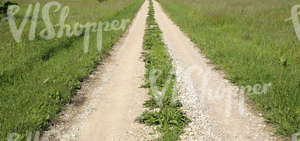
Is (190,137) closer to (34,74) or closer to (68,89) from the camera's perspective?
(68,89)

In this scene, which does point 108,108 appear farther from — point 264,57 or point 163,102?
point 264,57

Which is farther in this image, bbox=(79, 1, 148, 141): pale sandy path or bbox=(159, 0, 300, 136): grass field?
bbox=(159, 0, 300, 136): grass field

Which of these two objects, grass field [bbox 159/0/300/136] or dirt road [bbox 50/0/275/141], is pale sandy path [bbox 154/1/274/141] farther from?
grass field [bbox 159/0/300/136]

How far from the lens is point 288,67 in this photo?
9.28 meters

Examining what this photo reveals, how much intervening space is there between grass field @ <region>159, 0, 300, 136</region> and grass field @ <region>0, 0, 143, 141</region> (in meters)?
5.40

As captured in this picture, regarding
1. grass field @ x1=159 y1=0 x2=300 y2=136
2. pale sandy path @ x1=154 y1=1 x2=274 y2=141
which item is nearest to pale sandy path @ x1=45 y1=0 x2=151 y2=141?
pale sandy path @ x1=154 y1=1 x2=274 y2=141

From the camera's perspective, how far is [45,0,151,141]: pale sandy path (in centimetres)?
520

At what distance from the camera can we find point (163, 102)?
6.51 metres

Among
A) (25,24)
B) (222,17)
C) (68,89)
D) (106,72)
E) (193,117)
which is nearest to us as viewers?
(193,117)

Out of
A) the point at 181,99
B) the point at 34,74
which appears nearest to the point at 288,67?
the point at 181,99

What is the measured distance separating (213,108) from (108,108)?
2.84m

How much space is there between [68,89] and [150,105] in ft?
8.61

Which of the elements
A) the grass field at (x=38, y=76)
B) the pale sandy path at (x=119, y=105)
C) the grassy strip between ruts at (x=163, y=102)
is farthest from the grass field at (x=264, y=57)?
the grass field at (x=38, y=76)

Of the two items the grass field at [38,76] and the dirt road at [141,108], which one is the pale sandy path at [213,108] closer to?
the dirt road at [141,108]
